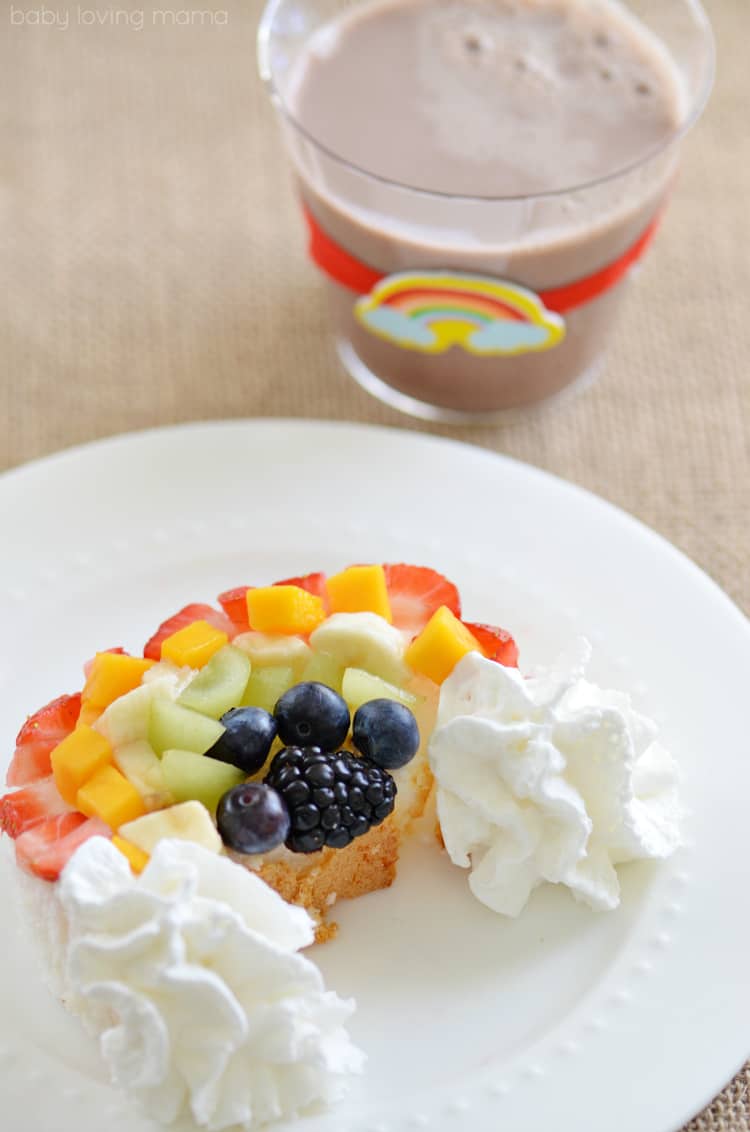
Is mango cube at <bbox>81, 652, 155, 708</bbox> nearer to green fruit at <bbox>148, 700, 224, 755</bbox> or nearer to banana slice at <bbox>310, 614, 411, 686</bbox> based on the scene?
green fruit at <bbox>148, 700, 224, 755</bbox>

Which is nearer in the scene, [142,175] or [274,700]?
[274,700]

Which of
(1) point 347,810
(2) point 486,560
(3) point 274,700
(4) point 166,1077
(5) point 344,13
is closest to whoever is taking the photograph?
(4) point 166,1077

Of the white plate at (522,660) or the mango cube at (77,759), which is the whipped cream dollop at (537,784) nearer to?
the white plate at (522,660)

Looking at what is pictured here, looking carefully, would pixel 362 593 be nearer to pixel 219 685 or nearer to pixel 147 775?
pixel 219 685

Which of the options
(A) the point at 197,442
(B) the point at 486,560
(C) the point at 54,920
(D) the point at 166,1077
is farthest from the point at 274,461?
(D) the point at 166,1077

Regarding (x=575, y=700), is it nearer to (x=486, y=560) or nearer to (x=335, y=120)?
(x=486, y=560)

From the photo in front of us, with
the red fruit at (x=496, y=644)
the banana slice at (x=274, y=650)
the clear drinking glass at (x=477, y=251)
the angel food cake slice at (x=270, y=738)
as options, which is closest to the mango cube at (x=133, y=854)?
the angel food cake slice at (x=270, y=738)

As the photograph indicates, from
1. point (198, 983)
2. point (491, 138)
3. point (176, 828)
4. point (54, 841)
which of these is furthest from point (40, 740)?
point (491, 138)
